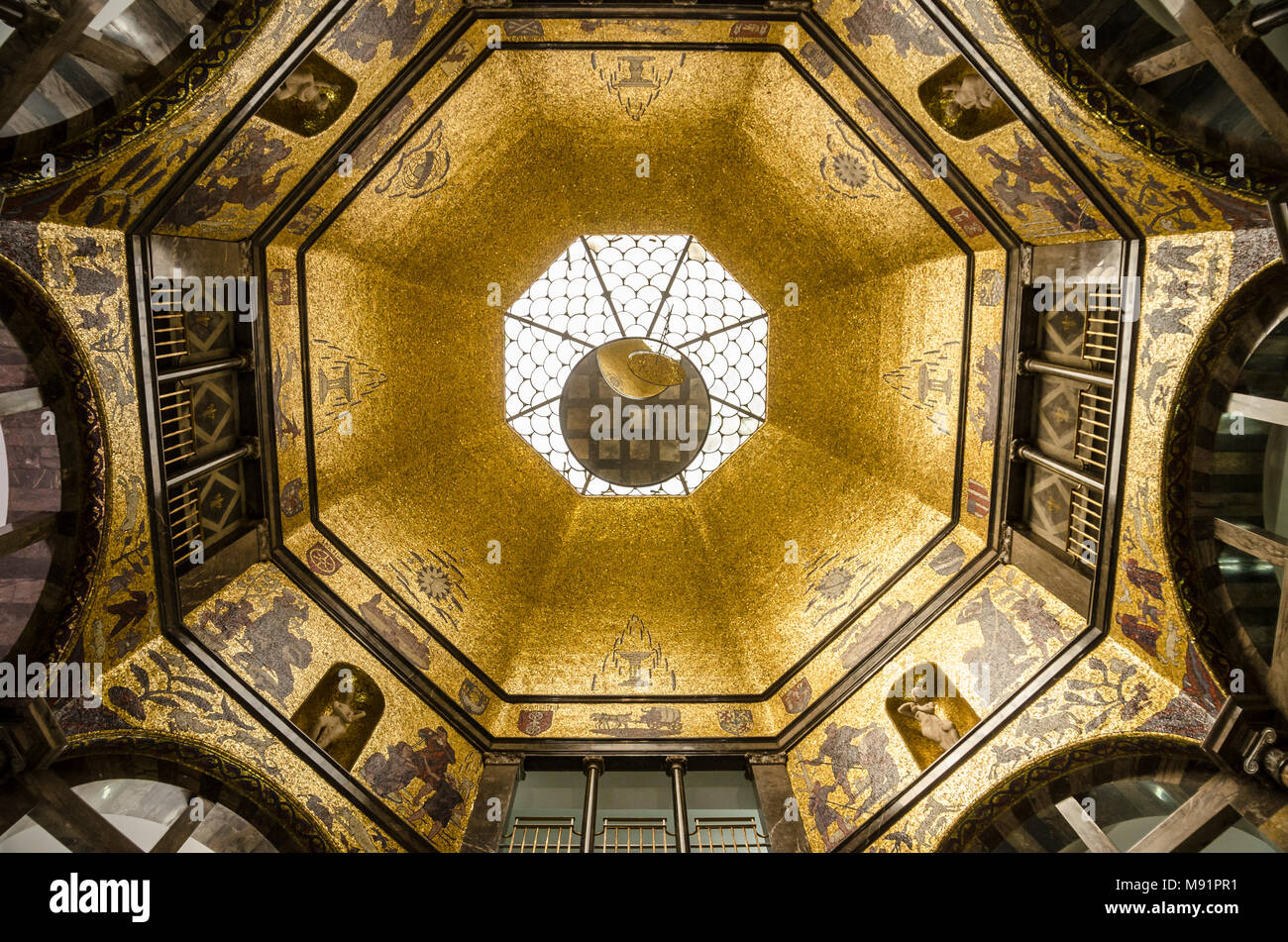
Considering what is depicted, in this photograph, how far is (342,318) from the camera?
11258 mm

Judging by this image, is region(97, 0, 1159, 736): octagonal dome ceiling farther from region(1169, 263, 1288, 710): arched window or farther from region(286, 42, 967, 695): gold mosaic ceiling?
region(1169, 263, 1288, 710): arched window

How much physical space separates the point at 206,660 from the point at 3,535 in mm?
2803

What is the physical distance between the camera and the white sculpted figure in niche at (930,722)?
9664 millimetres

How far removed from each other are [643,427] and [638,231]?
→ 3.43 m

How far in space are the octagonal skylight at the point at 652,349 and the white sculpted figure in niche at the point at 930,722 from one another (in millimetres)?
5641

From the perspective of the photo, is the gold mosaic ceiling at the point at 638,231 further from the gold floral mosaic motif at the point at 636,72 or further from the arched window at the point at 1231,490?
the arched window at the point at 1231,490

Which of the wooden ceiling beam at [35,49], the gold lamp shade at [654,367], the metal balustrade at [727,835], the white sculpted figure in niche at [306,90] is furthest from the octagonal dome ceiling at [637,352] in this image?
the wooden ceiling beam at [35,49]

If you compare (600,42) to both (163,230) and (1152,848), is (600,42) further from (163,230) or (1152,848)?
(1152,848)

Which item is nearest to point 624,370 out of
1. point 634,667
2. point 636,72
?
point 636,72

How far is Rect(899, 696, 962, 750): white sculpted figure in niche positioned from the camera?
31.7 feet

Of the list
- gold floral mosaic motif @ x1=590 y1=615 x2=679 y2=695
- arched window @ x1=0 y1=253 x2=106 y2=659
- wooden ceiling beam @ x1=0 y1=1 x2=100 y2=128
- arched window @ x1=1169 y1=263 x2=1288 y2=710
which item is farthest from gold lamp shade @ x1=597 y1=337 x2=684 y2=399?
wooden ceiling beam @ x1=0 y1=1 x2=100 y2=128

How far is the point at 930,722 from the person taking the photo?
32.5ft

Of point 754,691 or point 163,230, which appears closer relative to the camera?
point 163,230

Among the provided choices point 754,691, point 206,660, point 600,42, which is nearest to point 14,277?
point 206,660
